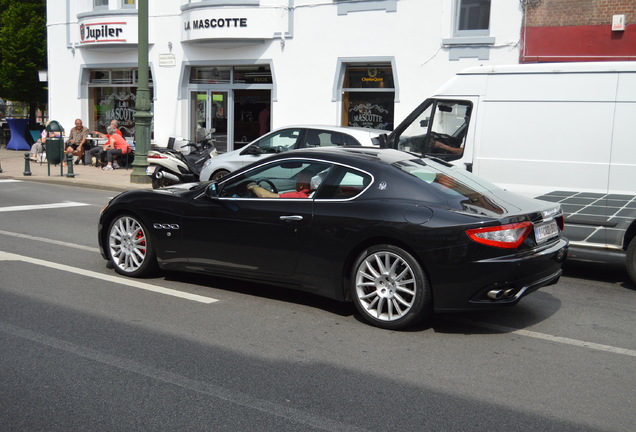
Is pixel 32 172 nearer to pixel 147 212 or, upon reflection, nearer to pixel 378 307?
pixel 147 212

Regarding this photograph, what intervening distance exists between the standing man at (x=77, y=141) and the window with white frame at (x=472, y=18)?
11550 millimetres

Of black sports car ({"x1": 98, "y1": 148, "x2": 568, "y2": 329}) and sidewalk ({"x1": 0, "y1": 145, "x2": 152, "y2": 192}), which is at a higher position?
black sports car ({"x1": 98, "y1": 148, "x2": 568, "y2": 329})

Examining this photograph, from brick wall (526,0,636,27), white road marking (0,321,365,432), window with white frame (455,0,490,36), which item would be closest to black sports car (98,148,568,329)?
white road marking (0,321,365,432)

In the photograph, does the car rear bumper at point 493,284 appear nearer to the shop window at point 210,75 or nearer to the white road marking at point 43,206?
the white road marking at point 43,206

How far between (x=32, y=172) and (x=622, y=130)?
52.1 ft

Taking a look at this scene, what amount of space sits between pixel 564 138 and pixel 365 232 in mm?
3369

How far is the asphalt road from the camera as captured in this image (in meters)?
4.15

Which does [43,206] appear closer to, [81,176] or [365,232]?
[81,176]

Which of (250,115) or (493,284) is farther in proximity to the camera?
(250,115)

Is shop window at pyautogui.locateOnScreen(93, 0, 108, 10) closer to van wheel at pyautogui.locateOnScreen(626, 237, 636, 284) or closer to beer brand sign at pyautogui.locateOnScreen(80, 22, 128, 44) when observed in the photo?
beer brand sign at pyautogui.locateOnScreen(80, 22, 128, 44)

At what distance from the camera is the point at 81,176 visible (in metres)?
18.3

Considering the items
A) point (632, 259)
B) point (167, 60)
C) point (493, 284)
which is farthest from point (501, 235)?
point (167, 60)

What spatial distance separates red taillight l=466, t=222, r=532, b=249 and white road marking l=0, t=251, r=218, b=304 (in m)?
2.54

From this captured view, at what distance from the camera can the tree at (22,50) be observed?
96.6 ft
